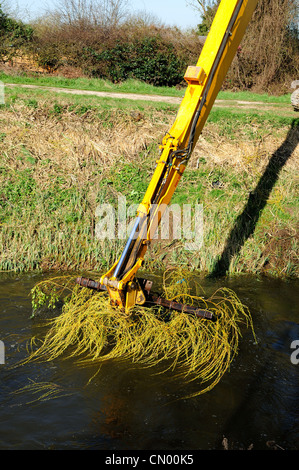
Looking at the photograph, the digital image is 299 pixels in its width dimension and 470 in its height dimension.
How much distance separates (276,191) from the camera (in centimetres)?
1075

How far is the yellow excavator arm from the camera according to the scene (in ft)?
19.0

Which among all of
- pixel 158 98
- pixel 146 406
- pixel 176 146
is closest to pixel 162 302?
pixel 146 406

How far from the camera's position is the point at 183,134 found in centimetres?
585

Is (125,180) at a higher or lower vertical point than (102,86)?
lower

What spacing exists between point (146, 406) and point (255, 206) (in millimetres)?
6184

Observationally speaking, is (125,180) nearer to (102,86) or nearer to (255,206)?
(255,206)

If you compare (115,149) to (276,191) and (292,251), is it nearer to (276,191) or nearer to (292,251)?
(276,191)

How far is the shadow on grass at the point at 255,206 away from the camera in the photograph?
31.2ft

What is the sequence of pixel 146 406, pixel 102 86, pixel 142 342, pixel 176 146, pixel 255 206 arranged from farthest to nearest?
pixel 102 86, pixel 255 206, pixel 142 342, pixel 176 146, pixel 146 406

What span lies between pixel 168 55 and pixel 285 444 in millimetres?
17067

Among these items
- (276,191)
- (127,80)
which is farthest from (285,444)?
(127,80)

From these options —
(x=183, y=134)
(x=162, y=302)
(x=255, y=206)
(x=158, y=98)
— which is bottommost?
(x=162, y=302)

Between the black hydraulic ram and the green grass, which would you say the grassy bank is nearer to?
the green grass

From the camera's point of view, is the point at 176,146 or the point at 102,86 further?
the point at 102,86
